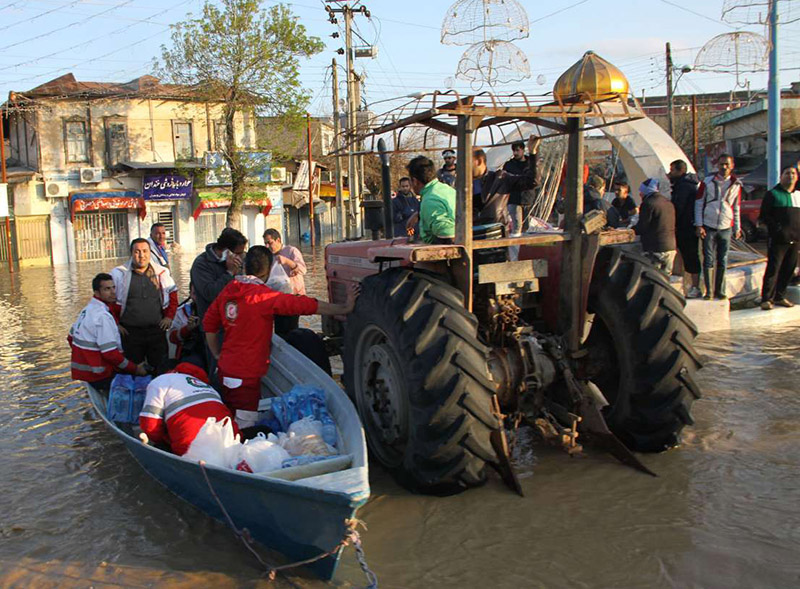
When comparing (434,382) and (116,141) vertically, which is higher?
(116,141)

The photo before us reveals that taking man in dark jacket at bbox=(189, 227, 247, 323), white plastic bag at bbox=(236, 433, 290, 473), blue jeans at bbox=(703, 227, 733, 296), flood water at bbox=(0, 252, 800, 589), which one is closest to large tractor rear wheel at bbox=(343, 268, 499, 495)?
flood water at bbox=(0, 252, 800, 589)

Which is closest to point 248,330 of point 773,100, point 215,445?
point 215,445

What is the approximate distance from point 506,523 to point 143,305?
13.5 ft

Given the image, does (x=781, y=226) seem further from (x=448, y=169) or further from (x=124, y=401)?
(x=124, y=401)

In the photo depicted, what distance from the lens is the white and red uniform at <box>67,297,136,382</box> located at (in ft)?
19.6

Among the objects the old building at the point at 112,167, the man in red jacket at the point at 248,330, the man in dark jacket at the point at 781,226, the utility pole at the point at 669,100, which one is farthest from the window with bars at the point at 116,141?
the man in red jacket at the point at 248,330

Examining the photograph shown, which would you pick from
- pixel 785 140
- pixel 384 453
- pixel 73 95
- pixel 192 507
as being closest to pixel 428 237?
pixel 384 453

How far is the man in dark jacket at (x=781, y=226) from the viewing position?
920 centimetres

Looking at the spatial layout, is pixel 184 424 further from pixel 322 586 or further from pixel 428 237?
pixel 428 237

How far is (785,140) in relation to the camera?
27.1 metres

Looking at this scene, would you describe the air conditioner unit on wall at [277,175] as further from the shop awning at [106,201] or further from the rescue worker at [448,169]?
the rescue worker at [448,169]

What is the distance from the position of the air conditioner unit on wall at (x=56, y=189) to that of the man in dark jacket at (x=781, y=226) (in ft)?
93.5

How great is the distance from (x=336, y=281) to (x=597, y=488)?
3.41 metres

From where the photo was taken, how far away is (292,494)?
3.36 metres
